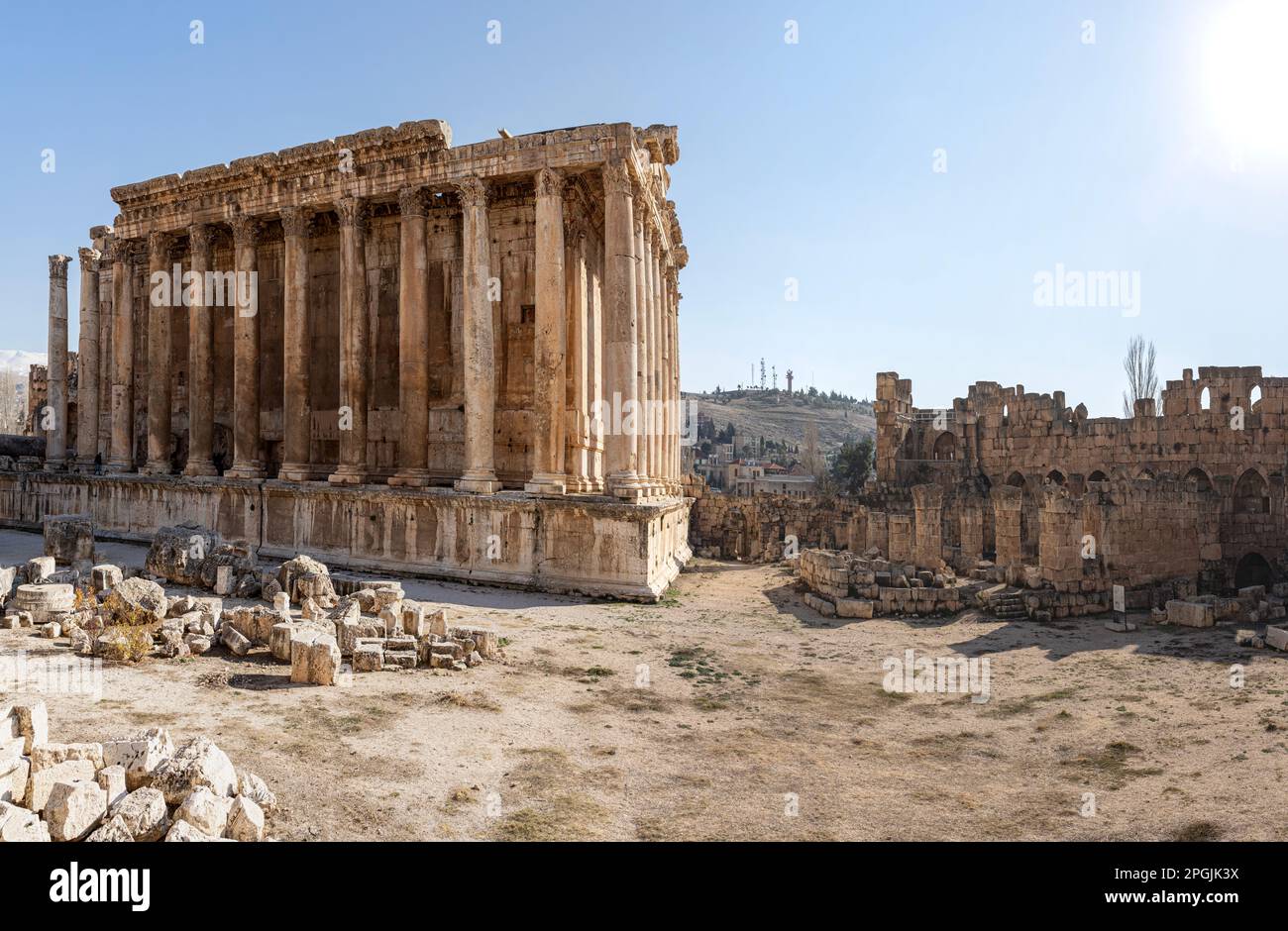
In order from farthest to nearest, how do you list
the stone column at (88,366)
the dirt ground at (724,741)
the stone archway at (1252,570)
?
the stone column at (88,366), the stone archway at (1252,570), the dirt ground at (724,741)

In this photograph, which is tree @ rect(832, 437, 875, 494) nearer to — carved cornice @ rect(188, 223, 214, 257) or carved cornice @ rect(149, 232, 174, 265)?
carved cornice @ rect(188, 223, 214, 257)

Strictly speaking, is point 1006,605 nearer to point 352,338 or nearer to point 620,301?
point 620,301

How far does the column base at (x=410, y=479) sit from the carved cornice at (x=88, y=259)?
54.8 ft

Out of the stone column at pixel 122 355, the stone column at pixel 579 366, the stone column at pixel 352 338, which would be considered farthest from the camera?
the stone column at pixel 122 355

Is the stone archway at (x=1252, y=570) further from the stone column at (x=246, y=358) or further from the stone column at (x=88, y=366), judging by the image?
the stone column at (x=88, y=366)

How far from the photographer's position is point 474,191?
17.3 m

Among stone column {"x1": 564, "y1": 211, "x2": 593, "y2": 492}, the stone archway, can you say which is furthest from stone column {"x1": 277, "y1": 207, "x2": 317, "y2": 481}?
the stone archway

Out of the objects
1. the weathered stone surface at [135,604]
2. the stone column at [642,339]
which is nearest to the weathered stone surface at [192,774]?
the weathered stone surface at [135,604]

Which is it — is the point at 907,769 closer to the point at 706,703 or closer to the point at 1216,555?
the point at 706,703

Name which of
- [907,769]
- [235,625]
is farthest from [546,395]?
[907,769]

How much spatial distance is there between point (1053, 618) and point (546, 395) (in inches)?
475

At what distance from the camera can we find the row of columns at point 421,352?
16609mm

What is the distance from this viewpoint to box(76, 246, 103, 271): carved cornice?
1003 inches

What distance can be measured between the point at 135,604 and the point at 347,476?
8064 mm
